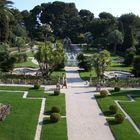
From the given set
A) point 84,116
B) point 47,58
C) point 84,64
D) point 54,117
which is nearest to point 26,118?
point 54,117

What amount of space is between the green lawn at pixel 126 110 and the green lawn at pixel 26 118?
370cm

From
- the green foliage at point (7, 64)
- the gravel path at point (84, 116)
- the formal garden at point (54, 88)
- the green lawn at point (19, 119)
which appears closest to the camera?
the green lawn at point (19, 119)

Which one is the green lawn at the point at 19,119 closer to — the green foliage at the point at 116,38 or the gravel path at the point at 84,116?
the gravel path at the point at 84,116

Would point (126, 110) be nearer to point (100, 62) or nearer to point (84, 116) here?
point (84, 116)

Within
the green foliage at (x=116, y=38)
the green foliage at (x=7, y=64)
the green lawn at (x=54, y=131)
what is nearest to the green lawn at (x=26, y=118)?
the green lawn at (x=54, y=131)

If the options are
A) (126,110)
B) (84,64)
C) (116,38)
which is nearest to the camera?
(126,110)

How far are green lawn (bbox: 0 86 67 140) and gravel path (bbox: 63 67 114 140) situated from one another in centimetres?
70

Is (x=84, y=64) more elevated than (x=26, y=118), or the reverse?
(x=84, y=64)

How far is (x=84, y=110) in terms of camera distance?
37.7 metres

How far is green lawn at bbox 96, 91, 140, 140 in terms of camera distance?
2957 cm

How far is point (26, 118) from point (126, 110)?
378 inches

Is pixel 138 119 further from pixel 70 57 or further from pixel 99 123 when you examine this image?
pixel 70 57

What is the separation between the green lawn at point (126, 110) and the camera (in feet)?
97.0

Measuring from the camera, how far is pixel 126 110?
37938mm
